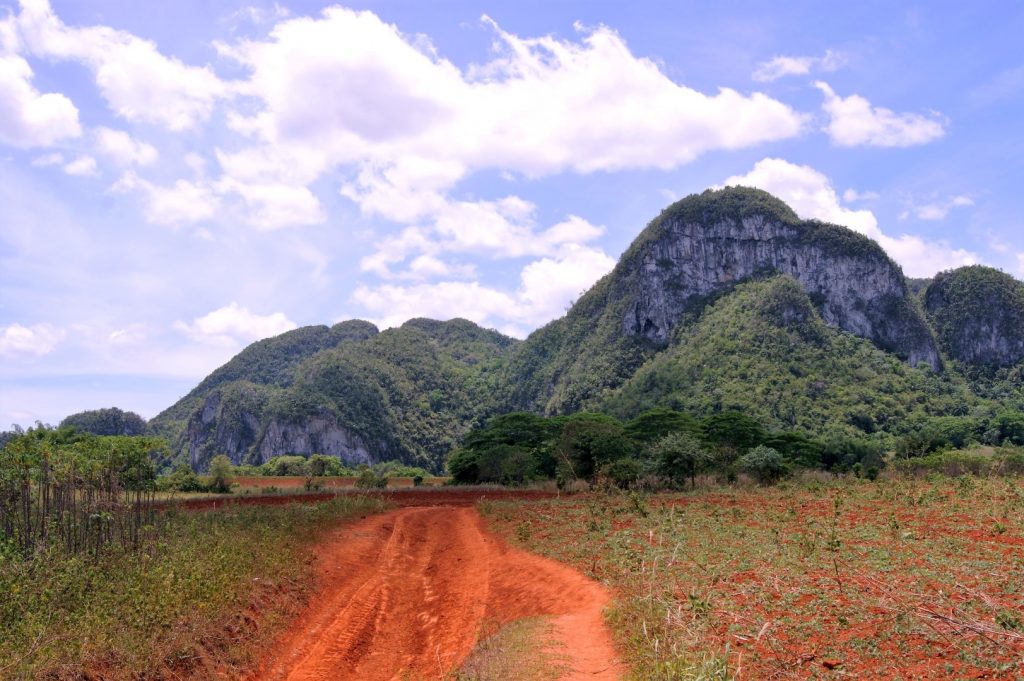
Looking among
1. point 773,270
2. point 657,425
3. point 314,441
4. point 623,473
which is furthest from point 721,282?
point 623,473

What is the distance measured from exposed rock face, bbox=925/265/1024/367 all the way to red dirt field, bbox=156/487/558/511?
125554 mm

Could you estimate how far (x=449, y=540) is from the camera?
2089cm

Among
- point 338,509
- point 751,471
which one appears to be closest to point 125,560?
point 338,509

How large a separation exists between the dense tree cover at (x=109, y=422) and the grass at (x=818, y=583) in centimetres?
12117

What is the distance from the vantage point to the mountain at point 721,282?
5162 inches

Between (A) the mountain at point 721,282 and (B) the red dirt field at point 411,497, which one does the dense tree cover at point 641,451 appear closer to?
(B) the red dirt field at point 411,497

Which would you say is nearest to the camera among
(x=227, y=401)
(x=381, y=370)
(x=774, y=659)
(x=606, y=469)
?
(x=774, y=659)

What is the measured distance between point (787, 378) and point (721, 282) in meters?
48.5

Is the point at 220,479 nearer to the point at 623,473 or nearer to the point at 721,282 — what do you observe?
the point at 623,473

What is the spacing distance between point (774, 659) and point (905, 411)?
9814 cm

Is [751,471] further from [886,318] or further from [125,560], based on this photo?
[886,318]

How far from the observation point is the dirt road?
30.8ft

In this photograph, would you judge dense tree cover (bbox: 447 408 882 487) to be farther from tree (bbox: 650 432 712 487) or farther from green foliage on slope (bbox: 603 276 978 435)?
green foliage on slope (bbox: 603 276 978 435)

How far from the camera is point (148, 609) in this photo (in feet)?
30.2
